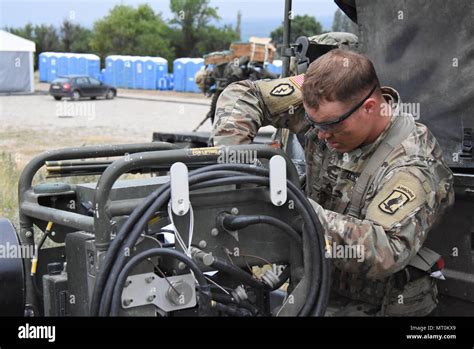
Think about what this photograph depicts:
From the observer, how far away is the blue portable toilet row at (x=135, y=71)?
136 ft

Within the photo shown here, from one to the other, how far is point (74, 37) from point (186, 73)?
2387 centimetres

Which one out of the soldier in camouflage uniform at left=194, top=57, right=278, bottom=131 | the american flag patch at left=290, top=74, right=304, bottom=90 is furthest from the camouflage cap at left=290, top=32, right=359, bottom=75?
the soldier in camouflage uniform at left=194, top=57, right=278, bottom=131

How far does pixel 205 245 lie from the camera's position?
8.14 feet

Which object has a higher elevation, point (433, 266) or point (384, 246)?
point (384, 246)

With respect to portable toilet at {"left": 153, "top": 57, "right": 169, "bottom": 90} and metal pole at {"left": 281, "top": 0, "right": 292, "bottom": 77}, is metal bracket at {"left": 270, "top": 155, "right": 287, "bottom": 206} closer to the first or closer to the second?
metal pole at {"left": 281, "top": 0, "right": 292, "bottom": 77}

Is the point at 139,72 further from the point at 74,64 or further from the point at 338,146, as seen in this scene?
the point at 338,146

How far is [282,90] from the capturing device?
11.4ft

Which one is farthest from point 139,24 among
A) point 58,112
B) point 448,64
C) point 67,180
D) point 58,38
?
point 448,64

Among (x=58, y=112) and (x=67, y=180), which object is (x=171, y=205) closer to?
(x=67, y=180)

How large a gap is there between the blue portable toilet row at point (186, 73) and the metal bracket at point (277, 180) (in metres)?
36.4

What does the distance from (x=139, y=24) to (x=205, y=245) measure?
5423 cm
